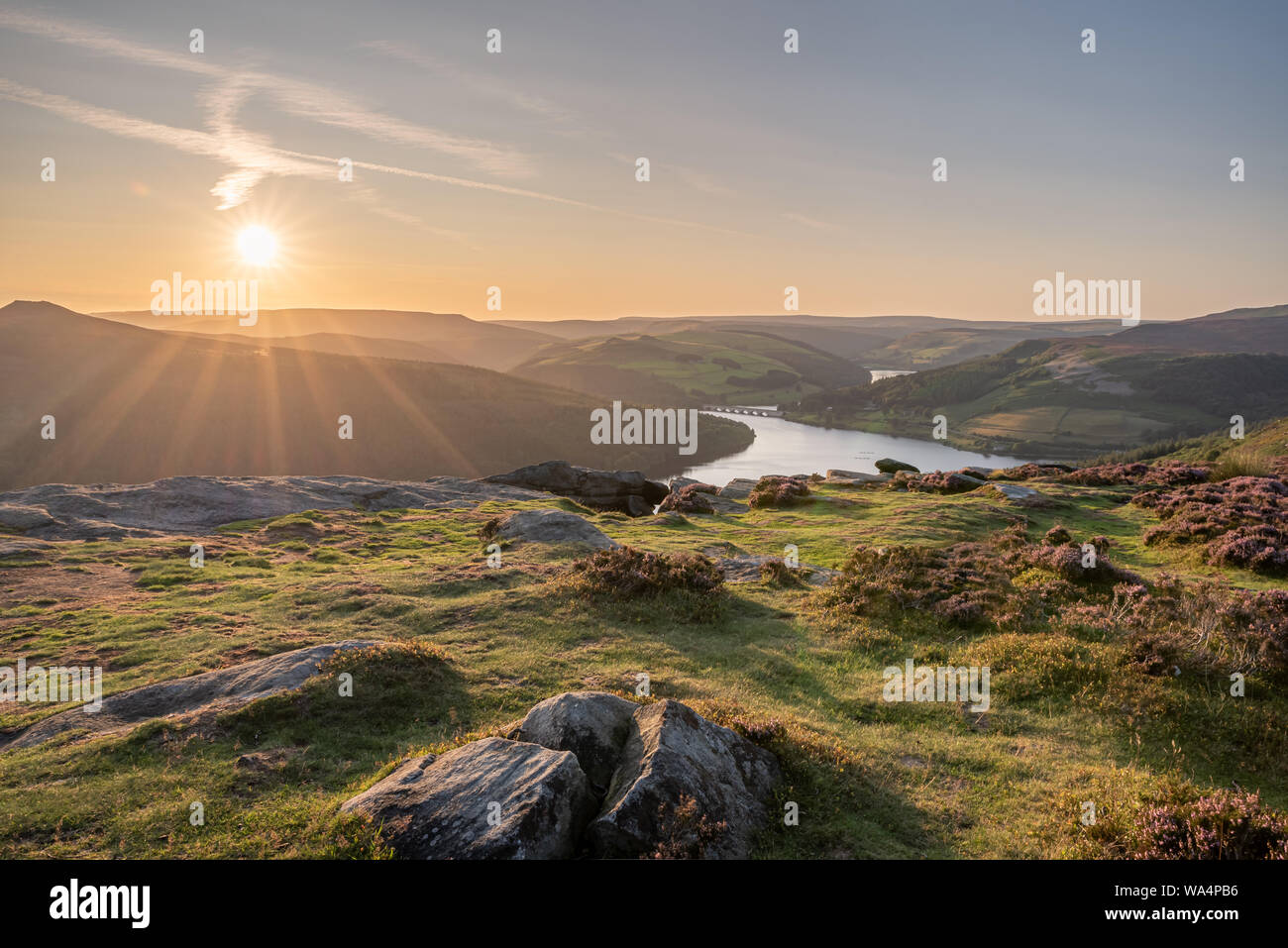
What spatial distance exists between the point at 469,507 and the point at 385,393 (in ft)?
395

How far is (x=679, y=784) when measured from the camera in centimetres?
752

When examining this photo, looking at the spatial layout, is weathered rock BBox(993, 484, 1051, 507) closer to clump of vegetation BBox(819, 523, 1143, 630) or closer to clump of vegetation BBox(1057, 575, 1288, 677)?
clump of vegetation BBox(819, 523, 1143, 630)

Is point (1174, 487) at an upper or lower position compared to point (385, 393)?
lower

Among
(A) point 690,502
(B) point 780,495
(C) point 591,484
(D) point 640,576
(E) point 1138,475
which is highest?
(E) point 1138,475

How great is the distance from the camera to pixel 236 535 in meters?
31.4

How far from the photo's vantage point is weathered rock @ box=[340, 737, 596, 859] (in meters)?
6.72

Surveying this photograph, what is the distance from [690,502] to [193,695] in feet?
111

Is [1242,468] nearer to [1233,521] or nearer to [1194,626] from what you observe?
[1233,521]

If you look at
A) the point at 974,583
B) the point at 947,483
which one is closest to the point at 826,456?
the point at 947,483

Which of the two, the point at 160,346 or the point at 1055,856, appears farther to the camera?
the point at 160,346

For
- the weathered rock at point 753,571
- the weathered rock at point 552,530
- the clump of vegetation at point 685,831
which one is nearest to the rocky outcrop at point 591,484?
the weathered rock at point 552,530
